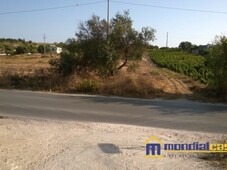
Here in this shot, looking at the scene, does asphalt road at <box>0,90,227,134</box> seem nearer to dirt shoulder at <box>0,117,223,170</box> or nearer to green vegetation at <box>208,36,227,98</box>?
dirt shoulder at <box>0,117,223,170</box>

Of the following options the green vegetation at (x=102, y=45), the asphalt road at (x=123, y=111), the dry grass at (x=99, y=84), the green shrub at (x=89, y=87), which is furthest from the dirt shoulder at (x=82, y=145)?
the green vegetation at (x=102, y=45)

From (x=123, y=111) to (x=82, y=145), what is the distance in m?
4.55

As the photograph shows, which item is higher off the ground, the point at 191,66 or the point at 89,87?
the point at 191,66

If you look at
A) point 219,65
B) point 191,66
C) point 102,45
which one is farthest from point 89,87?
point 191,66

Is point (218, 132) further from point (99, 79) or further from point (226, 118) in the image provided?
point (99, 79)

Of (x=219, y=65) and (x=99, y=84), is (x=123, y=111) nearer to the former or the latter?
(x=99, y=84)

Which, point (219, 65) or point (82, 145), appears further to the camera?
point (219, 65)

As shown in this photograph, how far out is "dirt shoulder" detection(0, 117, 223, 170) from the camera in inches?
230

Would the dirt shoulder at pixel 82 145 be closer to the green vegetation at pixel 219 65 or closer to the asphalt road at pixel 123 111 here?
the asphalt road at pixel 123 111

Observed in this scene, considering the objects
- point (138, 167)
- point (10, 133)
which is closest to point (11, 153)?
point (10, 133)

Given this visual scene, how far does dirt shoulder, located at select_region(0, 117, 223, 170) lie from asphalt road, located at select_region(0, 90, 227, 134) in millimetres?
944

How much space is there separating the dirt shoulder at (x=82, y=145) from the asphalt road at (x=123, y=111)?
944mm

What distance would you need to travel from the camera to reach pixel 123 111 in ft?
37.4

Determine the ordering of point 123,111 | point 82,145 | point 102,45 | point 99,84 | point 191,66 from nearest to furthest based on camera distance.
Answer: point 82,145
point 123,111
point 99,84
point 102,45
point 191,66
